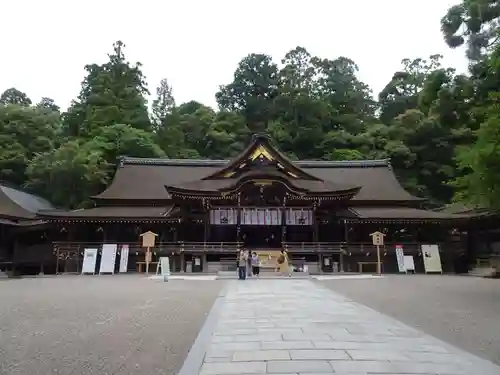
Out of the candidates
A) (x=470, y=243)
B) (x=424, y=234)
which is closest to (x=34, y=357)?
(x=424, y=234)

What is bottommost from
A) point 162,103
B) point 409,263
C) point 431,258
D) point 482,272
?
point 482,272

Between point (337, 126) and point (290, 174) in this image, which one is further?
point (337, 126)

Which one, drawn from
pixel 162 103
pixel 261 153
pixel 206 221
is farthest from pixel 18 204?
pixel 162 103

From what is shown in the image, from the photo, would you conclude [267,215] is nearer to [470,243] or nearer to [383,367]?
[470,243]

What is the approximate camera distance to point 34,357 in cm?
513

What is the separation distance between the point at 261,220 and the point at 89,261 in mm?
9523

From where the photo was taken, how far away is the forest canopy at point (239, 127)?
1436 inches

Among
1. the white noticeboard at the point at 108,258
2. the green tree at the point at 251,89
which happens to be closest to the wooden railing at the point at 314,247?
the white noticeboard at the point at 108,258

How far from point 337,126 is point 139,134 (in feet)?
78.9

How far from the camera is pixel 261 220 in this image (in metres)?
25.4

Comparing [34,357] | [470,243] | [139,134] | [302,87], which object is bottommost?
[34,357]

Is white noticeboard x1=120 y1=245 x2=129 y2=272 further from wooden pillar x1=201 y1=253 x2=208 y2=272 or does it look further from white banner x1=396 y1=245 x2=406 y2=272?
white banner x1=396 y1=245 x2=406 y2=272

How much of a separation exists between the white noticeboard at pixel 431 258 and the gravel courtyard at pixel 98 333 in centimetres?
1535

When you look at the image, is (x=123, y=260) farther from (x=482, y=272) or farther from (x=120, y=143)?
(x=482, y=272)
